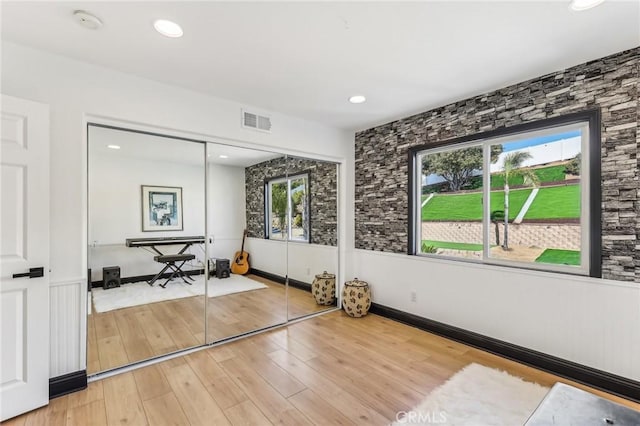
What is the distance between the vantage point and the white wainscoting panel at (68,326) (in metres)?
2.26

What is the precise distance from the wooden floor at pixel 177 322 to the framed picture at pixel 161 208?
663 mm

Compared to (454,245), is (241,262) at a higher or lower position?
lower

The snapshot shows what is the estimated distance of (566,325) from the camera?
2.53 m

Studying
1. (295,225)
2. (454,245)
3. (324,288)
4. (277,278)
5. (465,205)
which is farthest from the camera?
(324,288)

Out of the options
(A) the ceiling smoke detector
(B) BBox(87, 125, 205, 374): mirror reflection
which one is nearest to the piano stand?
(B) BBox(87, 125, 205, 374): mirror reflection

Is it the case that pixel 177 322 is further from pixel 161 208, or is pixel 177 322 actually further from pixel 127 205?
pixel 127 205

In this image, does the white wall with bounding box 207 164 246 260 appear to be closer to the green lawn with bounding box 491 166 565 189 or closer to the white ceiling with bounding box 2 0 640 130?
the white ceiling with bounding box 2 0 640 130

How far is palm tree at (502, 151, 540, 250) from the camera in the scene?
9.35 ft

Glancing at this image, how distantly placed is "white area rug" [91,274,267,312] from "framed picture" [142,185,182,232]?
567 mm

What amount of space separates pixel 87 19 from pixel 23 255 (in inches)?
63.6

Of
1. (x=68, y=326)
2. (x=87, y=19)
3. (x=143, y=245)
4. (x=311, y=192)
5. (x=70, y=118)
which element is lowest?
(x=68, y=326)

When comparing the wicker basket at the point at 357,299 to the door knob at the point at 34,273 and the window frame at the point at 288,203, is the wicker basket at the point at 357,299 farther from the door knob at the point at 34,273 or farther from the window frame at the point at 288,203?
the door knob at the point at 34,273

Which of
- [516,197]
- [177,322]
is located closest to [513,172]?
[516,197]

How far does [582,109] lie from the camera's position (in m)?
2.43
